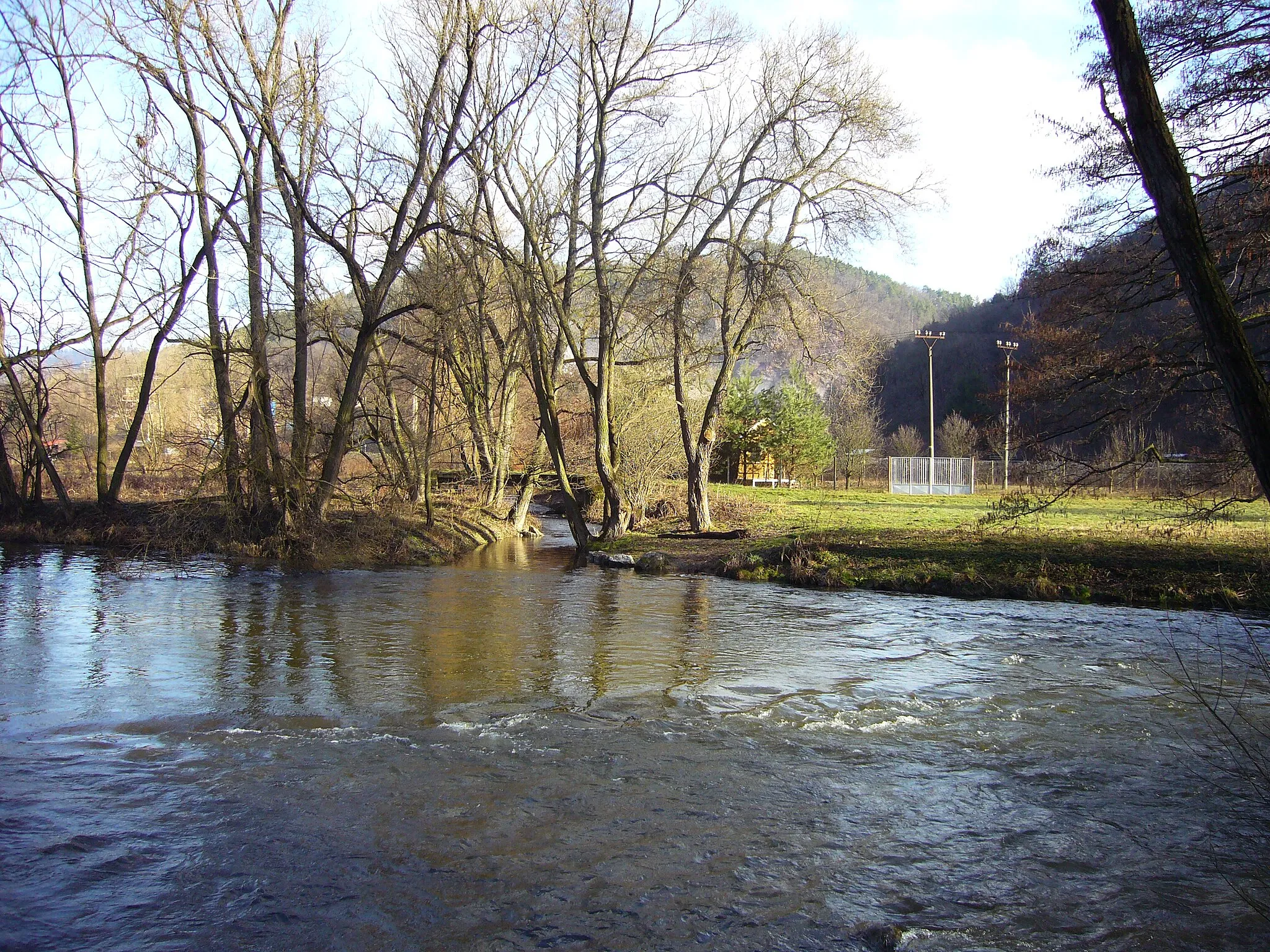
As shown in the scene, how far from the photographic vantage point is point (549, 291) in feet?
65.2

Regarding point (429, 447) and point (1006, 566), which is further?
point (429, 447)

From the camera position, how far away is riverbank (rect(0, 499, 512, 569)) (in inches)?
778

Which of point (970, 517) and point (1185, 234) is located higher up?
point (1185, 234)

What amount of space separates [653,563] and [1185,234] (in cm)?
1459

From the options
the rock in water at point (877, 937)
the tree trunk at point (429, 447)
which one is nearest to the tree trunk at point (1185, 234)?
the rock in water at point (877, 937)

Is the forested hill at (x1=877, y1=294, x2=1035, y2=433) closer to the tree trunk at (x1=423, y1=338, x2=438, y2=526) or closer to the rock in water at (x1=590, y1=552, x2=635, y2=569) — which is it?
the tree trunk at (x1=423, y1=338, x2=438, y2=526)

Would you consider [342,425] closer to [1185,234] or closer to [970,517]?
[970,517]

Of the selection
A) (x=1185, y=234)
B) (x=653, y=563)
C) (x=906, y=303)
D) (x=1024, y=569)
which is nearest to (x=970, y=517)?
(x=1024, y=569)

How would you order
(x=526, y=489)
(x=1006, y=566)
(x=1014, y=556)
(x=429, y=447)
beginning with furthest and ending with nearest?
(x=526, y=489) < (x=429, y=447) < (x=1014, y=556) < (x=1006, y=566)

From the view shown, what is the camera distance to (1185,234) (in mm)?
4793

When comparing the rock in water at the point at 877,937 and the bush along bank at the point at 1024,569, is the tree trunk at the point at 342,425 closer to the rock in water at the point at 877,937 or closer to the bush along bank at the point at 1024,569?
the bush along bank at the point at 1024,569

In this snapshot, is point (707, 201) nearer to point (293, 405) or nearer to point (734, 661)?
point (293, 405)

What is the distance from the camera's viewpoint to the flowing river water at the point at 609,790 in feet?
14.8

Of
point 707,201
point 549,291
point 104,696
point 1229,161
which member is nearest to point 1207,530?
point 1229,161
